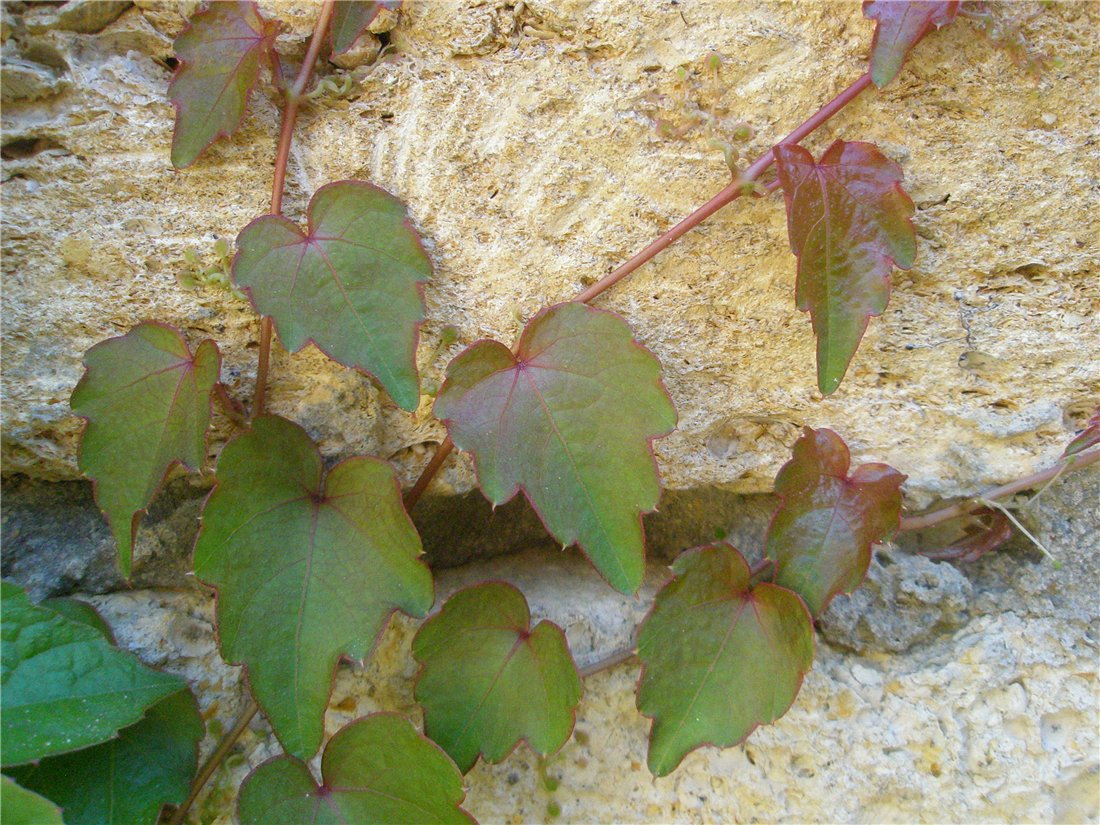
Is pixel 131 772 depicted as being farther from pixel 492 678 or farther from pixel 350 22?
pixel 350 22

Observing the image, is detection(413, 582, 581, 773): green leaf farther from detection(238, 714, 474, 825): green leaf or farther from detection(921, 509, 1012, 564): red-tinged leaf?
detection(921, 509, 1012, 564): red-tinged leaf

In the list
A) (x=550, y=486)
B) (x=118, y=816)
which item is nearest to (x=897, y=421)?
(x=550, y=486)

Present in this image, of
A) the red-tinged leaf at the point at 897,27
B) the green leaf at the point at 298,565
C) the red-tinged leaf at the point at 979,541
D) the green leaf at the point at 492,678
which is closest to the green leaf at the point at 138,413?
the green leaf at the point at 298,565

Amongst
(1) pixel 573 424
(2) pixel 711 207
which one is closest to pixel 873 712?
(1) pixel 573 424

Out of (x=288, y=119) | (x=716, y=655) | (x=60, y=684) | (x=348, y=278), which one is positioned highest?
(x=288, y=119)

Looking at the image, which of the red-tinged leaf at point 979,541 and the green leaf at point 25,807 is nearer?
the green leaf at point 25,807

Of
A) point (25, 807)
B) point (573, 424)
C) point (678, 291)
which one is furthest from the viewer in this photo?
point (678, 291)

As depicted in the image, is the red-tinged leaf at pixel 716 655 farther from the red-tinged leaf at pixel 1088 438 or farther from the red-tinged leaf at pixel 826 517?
the red-tinged leaf at pixel 1088 438
